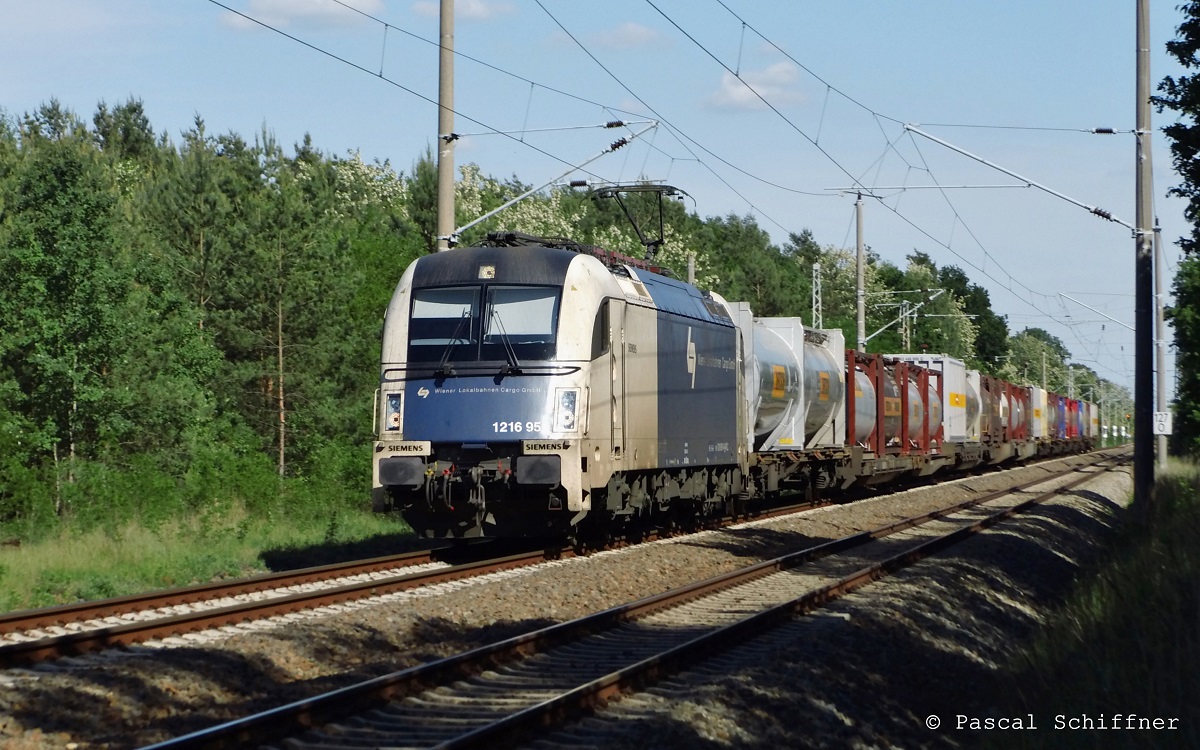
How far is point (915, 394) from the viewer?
3503 centimetres

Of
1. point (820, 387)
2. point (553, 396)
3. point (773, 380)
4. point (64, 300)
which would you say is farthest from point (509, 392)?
point (64, 300)

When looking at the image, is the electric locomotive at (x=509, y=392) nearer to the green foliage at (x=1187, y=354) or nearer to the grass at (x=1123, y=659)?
the grass at (x=1123, y=659)

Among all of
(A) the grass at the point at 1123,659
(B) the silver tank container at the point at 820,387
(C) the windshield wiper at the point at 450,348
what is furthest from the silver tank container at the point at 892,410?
(A) the grass at the point at 1123,659

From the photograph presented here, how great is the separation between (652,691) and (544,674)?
866mm

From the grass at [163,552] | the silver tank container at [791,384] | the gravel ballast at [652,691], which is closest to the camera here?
the gravel ballast at [652,691]

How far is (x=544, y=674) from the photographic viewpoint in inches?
372

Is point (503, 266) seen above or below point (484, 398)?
above

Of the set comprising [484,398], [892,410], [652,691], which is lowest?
[652,691]

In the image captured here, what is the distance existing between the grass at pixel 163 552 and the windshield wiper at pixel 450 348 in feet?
9.71

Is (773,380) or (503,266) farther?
(773,380)

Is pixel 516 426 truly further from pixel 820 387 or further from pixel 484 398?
pixel 820 387

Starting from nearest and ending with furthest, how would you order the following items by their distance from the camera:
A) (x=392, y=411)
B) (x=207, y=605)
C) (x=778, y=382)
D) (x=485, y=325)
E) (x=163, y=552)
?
(x=207, y=605), (x=485, y=325), (x=392, y=411), (x=163, y=552), (x=778, y=382)

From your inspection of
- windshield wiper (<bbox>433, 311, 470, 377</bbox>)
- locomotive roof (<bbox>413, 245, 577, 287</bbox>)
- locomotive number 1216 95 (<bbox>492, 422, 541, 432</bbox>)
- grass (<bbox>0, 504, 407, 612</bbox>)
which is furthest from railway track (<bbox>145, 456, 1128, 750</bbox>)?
grass (<bbox>0, 504, 407, 612</bbox>)

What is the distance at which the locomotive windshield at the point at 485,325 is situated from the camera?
15.6 meters
